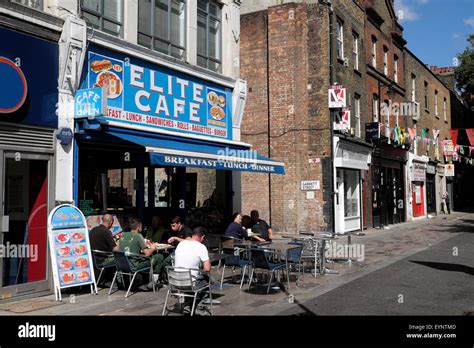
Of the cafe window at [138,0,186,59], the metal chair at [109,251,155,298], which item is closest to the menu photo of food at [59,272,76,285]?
the metal chair at [109,251,155,298]

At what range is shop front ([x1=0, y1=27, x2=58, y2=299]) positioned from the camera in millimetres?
7980

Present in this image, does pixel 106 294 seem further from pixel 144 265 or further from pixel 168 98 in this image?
pixel 168 98

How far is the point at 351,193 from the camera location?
22.8 metres

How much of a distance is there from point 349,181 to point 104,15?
1536 cm

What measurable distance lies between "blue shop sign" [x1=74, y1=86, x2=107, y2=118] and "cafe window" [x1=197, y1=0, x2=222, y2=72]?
192 inches

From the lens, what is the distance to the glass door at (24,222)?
8117mm

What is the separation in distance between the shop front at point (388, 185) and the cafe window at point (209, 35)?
520 inches

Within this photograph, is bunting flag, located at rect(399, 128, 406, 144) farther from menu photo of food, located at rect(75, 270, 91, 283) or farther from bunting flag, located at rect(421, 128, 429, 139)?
menu photo of food, located at rect(75, 270, 91, 283)

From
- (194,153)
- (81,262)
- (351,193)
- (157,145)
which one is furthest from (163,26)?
(351,193)

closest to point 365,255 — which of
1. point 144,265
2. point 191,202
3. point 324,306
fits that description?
point 191,202

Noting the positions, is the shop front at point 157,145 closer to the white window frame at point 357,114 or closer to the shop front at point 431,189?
the white window frame at point 357,114

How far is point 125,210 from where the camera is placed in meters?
11.5

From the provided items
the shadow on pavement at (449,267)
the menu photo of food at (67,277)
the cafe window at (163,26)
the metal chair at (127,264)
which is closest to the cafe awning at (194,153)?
the metal chair at (127,264)

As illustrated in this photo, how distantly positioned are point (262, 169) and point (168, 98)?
3.25 metres
